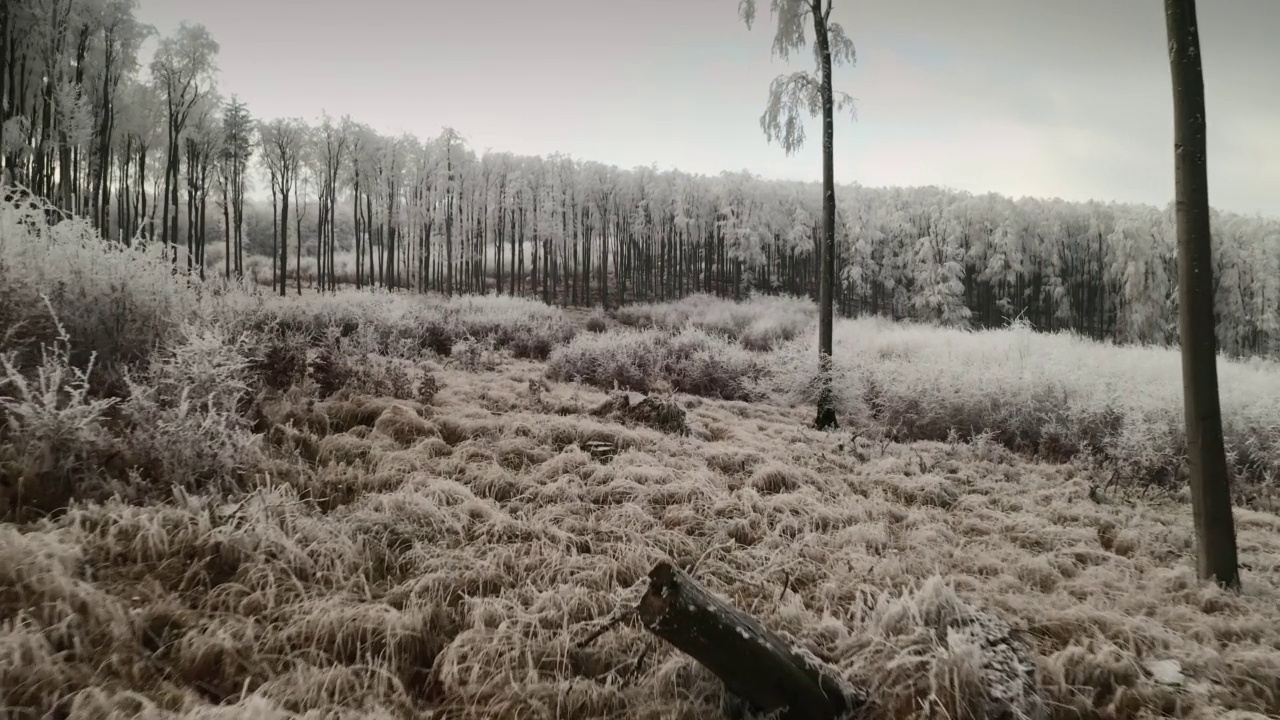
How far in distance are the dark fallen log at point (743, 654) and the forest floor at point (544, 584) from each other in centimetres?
17

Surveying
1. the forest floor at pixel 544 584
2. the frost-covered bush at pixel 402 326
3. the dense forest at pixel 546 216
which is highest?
the dense forest at pixel 546 216

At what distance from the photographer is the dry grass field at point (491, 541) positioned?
8.02ft

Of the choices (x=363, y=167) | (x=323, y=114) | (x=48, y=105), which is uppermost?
(x=323, y=114)

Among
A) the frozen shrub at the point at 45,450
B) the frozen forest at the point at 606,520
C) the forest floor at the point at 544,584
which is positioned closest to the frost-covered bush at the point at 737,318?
the frozen forest at the point at 606,520

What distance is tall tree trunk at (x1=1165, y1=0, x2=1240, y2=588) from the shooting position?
3641 millimetres

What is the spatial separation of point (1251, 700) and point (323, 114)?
4006cm

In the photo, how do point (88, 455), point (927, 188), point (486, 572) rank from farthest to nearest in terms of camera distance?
point (927, 188)
point (88, 455)
point (486, 572)

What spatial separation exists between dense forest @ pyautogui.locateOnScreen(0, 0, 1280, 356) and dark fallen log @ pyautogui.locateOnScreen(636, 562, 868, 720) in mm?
22244

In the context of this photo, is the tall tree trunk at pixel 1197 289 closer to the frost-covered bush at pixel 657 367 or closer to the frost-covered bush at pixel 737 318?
the frost-covered bush at pixel 657 367

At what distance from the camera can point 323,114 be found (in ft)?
106

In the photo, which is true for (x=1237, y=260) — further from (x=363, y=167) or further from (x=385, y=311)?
(x=363, y=167)

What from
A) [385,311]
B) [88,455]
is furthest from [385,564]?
[385,311]

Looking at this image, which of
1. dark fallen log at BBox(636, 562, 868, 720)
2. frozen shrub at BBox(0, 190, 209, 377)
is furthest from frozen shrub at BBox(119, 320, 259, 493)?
dark fallen log at BBox(636, 562, 868, 720)

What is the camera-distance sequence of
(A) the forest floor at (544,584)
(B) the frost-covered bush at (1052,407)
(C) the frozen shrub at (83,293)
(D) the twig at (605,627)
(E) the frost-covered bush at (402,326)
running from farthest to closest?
(E) the frost-covered bush at (402,326) → (B) the frost-covered bush at (1052,407) → (C) the frozen shrub at (83,293) → (D) the twig at (605,627) → (A) the forest floor at (544,584)
